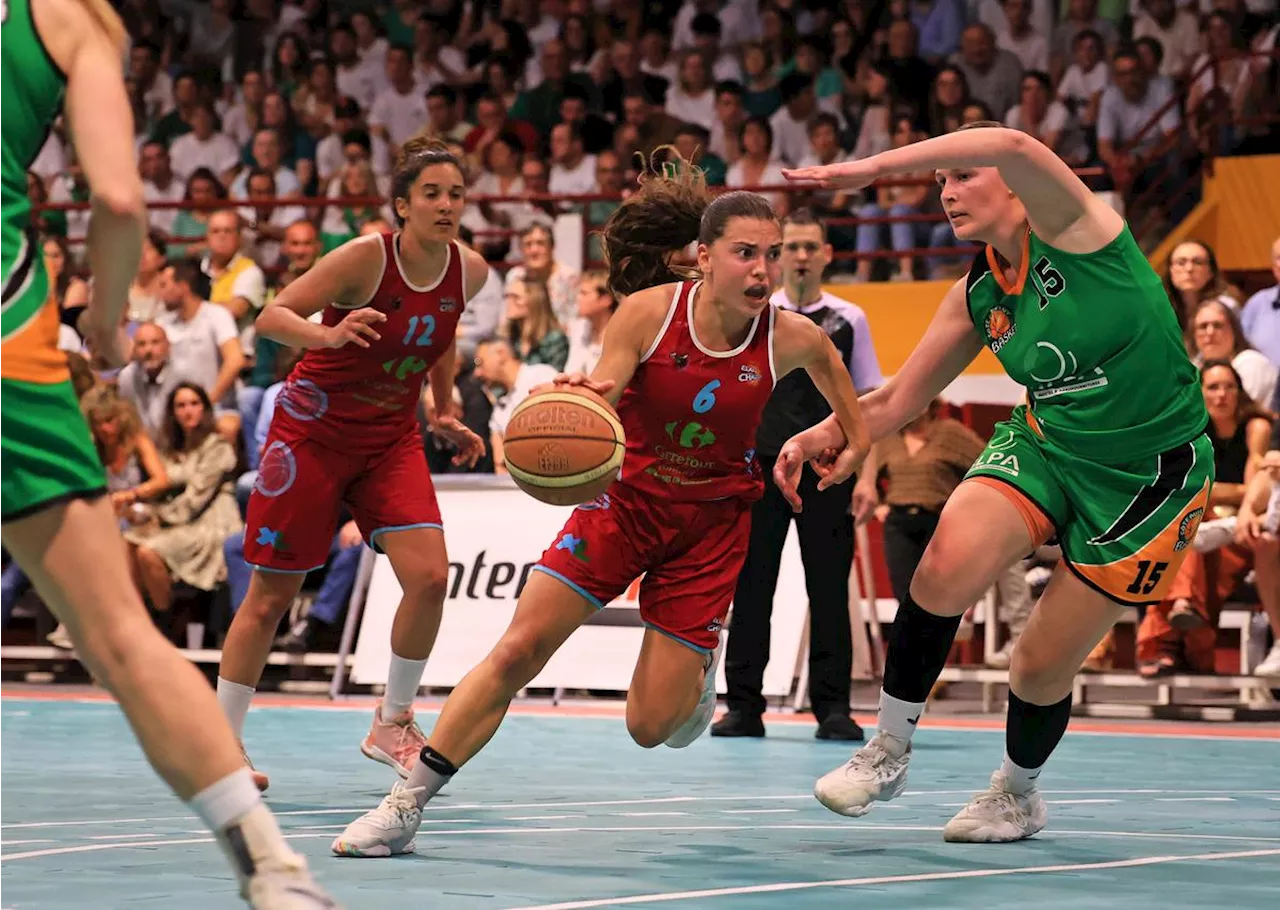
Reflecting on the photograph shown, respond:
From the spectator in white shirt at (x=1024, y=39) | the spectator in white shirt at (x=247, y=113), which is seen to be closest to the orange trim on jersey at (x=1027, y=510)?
the spectator in white shirt at (x=1024, y=39)

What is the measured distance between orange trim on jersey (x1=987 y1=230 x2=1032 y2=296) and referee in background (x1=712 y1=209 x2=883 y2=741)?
11.5ft

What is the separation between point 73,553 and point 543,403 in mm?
2135

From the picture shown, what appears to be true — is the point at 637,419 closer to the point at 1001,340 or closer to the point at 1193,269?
the point at 1001,340

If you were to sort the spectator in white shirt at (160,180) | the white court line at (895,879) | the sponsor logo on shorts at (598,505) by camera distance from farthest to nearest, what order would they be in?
the spectator in white shirt at (160,180) → the sponsor logo on shorts at (598,505) → the white court line at (895,879)

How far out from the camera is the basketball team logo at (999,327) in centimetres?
571

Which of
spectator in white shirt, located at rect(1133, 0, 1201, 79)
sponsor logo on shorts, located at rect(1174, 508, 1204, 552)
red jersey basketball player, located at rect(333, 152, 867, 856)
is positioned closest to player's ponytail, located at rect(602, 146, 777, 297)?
red jersey basketball player, located at rect(333, 152, 867, 856)

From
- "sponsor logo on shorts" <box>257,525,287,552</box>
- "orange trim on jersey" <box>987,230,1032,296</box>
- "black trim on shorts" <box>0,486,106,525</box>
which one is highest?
"orange trim on jersey" <box>987,230,1032,296</box>

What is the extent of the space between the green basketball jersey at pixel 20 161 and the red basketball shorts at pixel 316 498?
131 inches

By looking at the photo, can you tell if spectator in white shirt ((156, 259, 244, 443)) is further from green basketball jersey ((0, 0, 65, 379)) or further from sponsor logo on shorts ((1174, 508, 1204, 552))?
green basketball jersey ((0, 0, 65, 379))

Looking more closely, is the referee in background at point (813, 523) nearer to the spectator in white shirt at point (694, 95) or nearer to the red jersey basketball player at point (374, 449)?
the red jersey basketball player at point (374, 449)

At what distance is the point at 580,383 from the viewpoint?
547cm

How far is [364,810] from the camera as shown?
21.2 feet

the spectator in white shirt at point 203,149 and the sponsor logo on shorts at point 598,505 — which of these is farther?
the spectator in white shirt at point 203,149

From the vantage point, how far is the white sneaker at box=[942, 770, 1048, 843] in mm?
5738
